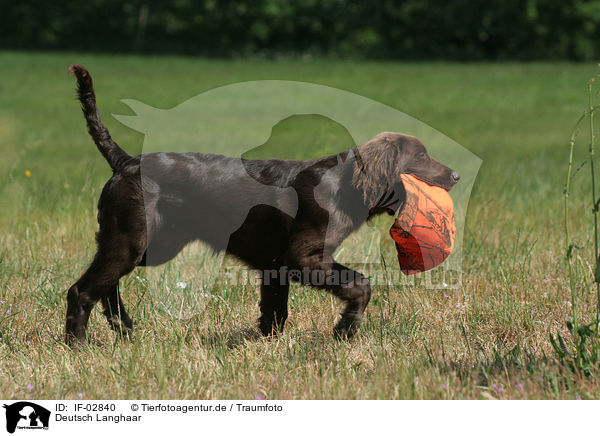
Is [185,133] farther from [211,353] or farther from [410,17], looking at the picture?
[410,17]

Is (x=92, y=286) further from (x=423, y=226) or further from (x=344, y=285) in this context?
(x=423, y=226)

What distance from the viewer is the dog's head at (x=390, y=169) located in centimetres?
387

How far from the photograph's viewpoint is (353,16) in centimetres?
4572

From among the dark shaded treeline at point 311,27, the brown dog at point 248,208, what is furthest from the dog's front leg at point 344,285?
the dark shaded treeline at point 311,27

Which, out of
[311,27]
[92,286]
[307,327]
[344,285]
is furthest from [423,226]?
[311,27]

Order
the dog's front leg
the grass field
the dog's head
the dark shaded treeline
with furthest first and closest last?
the dark shaded treeline < the dog's head < the dog's front leg < the grass field

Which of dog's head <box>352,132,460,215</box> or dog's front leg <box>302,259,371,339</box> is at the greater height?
dog's head <box>352,132,460,215</box>

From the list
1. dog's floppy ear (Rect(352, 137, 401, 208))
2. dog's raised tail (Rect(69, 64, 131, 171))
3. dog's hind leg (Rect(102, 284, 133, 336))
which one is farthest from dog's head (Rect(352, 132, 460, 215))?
dog's hind leg (Rect(102, 284, 133, 336))

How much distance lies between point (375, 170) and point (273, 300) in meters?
0.98

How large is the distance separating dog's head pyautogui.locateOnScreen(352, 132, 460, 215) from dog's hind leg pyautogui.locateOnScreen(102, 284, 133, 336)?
5.18 ft

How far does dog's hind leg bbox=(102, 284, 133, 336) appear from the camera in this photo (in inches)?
160
